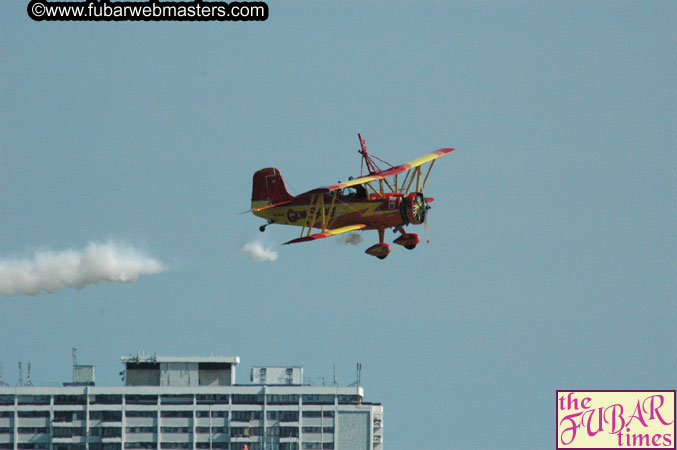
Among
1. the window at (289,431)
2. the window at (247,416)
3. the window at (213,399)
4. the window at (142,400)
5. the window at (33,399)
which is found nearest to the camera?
the window at (289,431)

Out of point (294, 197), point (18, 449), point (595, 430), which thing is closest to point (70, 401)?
point (18, 449)

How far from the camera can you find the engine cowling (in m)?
101

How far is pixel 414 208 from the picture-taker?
101 metres

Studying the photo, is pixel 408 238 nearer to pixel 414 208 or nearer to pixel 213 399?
pixel 414 208

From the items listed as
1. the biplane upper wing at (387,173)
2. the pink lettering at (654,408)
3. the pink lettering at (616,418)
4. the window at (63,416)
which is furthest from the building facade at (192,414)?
the pink lettering at (616,418)

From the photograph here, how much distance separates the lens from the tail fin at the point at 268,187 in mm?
108312

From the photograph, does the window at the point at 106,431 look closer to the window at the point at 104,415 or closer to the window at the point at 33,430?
the window at the point at 104,415

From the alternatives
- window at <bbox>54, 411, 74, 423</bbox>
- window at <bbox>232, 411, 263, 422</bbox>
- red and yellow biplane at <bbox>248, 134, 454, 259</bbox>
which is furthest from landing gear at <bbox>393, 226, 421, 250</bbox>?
window at <bbox>54, 411, 74, 423</bbox>

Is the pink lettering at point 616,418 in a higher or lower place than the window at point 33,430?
lower

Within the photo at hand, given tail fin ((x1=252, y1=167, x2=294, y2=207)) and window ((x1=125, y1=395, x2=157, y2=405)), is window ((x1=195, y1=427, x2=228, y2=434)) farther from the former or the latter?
tail fin ((x1=252, y1=167, x2=294, y2=207))

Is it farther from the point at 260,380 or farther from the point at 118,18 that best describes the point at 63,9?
the point at 260,380

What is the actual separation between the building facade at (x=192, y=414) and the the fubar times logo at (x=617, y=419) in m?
61.0

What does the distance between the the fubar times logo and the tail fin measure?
24.8 metres

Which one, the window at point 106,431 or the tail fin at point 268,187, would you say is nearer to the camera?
the tail fin at point 268,187
